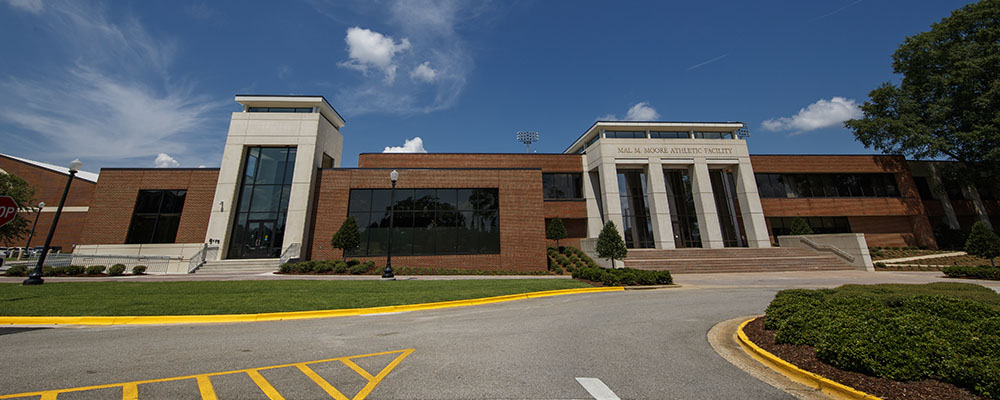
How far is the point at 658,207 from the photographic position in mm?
28422

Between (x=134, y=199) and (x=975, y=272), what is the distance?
161ft

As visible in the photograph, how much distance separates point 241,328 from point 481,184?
18.2 meters

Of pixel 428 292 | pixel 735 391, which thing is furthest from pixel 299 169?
pixel 735 391

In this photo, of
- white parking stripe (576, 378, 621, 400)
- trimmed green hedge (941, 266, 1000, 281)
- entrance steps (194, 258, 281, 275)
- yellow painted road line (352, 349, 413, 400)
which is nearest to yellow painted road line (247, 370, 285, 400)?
yellow painted road line (352, 349, 413, 400)

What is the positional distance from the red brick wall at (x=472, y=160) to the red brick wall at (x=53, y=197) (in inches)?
1065

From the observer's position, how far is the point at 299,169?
24.4m

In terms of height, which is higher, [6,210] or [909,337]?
[6,210]

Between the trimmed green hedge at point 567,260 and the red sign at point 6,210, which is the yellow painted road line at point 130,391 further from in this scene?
the trimmed green hedge at point 567,260

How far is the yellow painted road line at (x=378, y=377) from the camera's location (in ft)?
11.9

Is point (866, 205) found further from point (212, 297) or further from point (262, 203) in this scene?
point (262, 203)

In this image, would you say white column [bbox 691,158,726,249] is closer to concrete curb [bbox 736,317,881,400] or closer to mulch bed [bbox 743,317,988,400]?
concrete curb [bbox 736,317,881,400]

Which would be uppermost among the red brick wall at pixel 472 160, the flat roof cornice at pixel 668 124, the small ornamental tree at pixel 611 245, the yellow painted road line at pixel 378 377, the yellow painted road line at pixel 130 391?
the flat roof cornice at pixel 668 124

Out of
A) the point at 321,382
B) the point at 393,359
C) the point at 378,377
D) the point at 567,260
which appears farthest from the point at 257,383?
the point at 567,260

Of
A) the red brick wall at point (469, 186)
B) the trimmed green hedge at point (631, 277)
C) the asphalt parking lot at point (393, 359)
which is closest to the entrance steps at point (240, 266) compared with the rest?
the red brick wall at point (469, 186)
